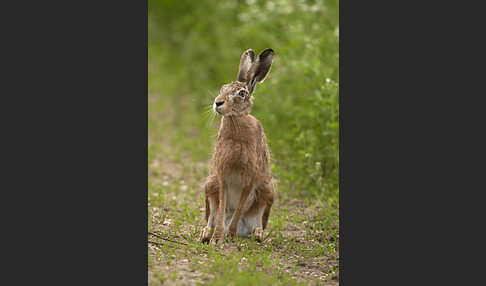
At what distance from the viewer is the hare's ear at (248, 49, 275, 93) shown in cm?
745

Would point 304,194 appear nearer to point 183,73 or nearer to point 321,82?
point 321,82

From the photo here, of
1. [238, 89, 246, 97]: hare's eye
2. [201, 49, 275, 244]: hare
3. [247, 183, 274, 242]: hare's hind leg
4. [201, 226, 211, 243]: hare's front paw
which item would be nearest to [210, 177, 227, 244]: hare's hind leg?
[201, 49, 275, 244]: hare

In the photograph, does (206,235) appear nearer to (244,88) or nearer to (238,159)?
(238,159)

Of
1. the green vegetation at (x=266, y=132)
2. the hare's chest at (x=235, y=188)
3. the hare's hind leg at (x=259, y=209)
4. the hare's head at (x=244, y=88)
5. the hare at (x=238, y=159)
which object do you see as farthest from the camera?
the hare's hind leg at (x=259, y=209)

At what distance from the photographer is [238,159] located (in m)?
7.48

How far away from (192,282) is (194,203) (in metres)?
3.45

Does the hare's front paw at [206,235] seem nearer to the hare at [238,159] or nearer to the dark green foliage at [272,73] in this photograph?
the hare at [238,159]

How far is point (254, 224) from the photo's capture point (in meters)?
8.04

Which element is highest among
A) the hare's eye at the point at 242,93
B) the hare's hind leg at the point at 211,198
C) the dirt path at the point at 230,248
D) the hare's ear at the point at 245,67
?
the hare's ear at the point at 245,67

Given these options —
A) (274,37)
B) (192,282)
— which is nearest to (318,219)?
(192,282)

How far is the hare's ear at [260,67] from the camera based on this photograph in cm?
745

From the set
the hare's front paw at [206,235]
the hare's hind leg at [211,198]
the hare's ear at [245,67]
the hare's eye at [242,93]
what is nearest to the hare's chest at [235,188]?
the hare's hind leg at [211,198]

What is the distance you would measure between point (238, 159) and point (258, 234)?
3.32ft

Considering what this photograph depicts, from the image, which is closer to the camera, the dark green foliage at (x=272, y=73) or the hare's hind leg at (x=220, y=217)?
the hare's hind leg at (x=220, y=217)
